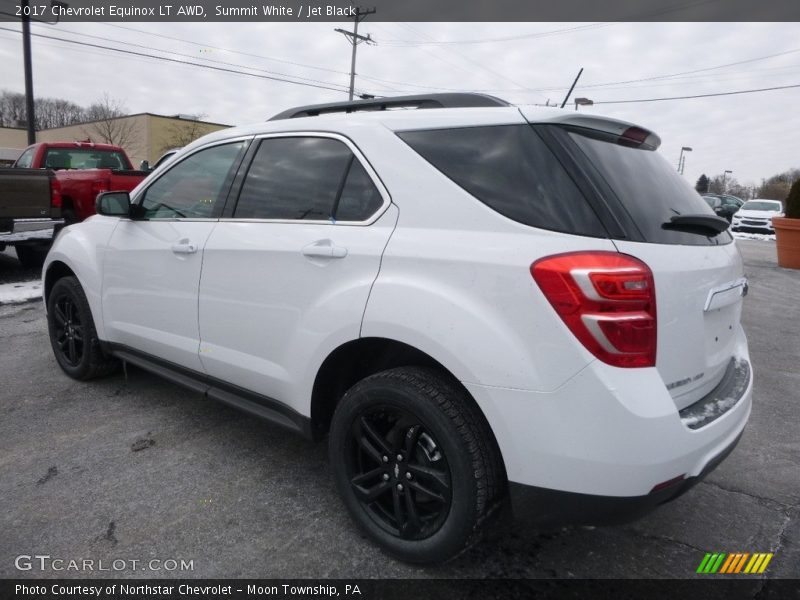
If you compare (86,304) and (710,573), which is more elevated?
(86,304)

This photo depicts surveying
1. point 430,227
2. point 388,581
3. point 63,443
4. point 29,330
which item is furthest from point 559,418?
point 29,330

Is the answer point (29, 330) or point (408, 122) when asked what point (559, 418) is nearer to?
point (408, 122)

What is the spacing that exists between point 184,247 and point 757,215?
26473 millimetres

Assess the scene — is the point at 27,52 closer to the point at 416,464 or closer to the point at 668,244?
the point at 416,464

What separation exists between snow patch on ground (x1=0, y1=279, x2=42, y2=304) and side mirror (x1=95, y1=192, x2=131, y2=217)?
425 cm

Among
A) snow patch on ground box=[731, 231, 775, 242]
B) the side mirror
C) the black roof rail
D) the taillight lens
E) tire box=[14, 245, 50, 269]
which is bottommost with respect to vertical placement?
snow patch on ground box=[731, 231, 775, 242]

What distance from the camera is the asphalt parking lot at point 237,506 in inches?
87.4

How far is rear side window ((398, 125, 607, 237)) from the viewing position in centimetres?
185

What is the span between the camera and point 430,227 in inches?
82.0

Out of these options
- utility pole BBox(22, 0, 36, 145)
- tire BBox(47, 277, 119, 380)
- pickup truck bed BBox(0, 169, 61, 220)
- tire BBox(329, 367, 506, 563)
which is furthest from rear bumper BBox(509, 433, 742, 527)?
utility pole BBox(22, 0, 36, 145)

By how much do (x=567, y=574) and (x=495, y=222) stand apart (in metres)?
1.43

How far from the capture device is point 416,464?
2111 millimetres

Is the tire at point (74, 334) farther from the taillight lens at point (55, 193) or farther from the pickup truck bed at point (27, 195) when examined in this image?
the taillight lens at point (55, 193)

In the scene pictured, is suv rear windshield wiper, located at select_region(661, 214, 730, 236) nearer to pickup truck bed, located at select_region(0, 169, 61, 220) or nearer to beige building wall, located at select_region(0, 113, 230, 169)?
pickup truck bed, located at select_region(0, 169, 61, 220)
